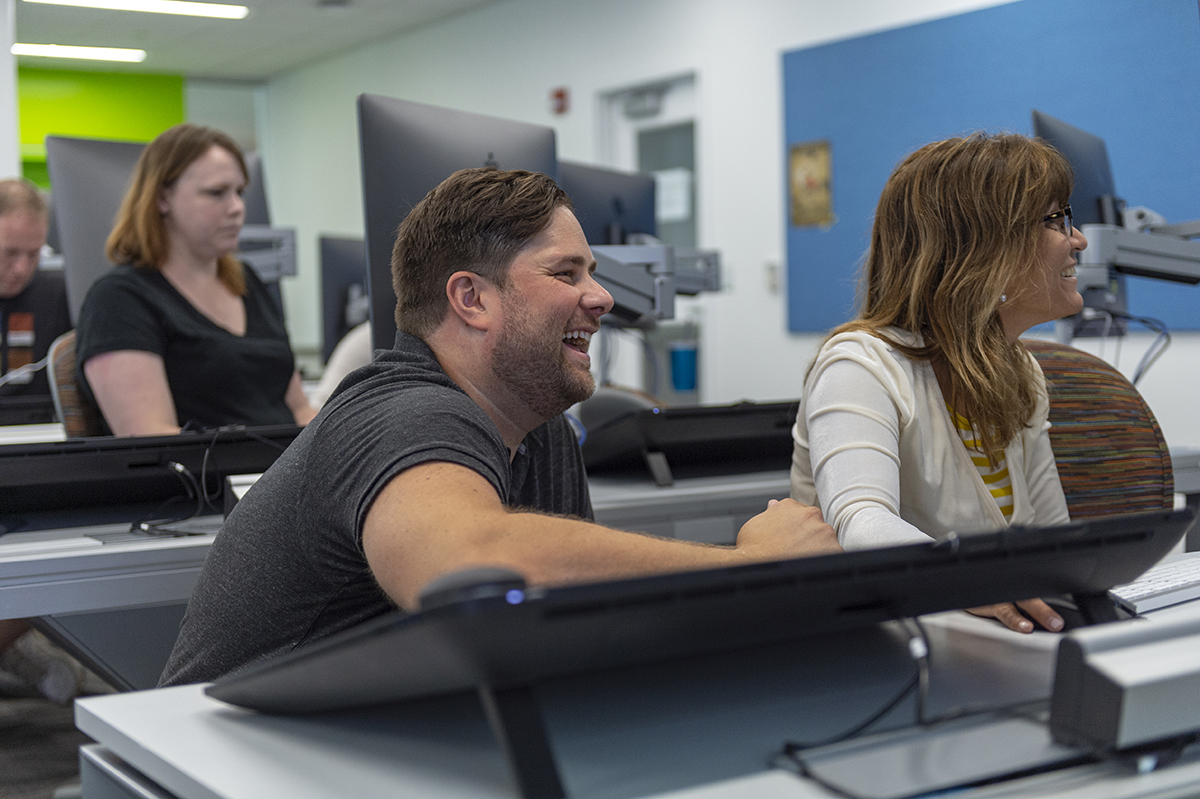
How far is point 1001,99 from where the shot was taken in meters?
4.71

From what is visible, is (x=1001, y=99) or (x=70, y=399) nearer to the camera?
(x=70, y=399)

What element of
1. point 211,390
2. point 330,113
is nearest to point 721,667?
point 211,390

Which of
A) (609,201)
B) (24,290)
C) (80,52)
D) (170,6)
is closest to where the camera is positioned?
(609,201)

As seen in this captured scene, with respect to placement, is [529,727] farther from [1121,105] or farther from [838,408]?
[1121,105]

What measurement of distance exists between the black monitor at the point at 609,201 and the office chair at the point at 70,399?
3.34ft

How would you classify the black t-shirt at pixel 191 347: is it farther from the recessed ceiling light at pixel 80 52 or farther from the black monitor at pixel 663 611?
the recessed ceiling light at pixel 80 52

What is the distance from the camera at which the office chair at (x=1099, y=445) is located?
159 centimetres

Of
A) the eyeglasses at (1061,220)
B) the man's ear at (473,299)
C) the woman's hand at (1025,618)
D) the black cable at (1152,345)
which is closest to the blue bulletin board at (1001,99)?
the black cable at (1152,345)

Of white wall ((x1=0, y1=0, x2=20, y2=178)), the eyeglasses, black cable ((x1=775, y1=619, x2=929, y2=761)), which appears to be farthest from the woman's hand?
white wall ((x1=0, y1=0, x2=20, y2=178))

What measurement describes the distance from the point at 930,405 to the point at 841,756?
2.91ft

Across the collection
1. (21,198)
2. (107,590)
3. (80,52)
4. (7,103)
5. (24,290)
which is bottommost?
(107,590)

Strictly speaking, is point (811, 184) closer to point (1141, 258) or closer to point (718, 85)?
point (718, 85)

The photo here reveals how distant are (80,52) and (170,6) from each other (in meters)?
1.39

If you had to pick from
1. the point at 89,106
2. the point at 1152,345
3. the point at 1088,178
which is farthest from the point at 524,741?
the point at 89,106
